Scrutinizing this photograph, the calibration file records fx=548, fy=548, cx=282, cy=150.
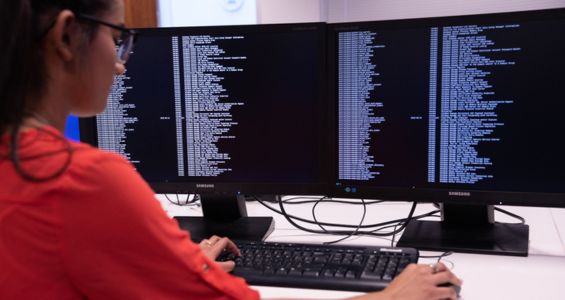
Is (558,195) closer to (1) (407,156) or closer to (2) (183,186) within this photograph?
(1) (407,156)

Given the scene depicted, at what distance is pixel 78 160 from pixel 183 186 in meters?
0.78

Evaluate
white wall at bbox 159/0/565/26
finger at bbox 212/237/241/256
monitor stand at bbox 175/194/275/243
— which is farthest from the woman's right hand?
white wall at bbox 159/0/565/26

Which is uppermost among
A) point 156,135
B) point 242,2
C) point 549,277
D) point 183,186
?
point 242,2

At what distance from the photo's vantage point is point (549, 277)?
1.05 m

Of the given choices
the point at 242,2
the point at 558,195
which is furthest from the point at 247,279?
the point at 242,2

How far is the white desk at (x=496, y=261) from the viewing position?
1.00 m

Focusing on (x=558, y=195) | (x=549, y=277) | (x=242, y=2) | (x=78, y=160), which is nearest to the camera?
(x=78, y=160)

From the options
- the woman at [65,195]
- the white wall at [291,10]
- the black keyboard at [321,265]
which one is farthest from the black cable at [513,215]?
the white wall at [291,10]

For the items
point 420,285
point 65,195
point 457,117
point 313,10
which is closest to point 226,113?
point 457,117

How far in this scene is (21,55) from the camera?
627 millimetres

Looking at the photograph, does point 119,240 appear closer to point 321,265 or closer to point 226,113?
point 321,265

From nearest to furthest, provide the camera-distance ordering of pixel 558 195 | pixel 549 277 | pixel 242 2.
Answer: pixel 549 277, pixel 558 195, pixel 242 2

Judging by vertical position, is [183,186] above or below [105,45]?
below

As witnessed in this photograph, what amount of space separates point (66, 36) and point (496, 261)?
36.8 inches
